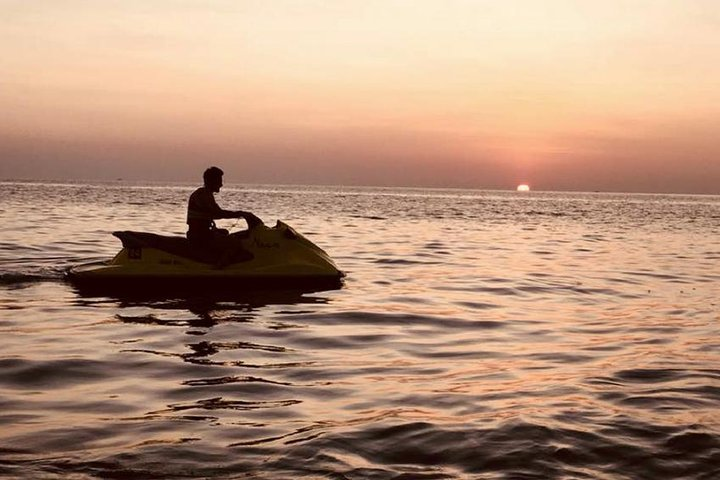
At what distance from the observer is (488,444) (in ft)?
19.4

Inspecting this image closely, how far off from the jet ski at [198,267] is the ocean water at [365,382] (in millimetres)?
410

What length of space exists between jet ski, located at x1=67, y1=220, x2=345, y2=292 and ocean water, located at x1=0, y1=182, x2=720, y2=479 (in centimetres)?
41

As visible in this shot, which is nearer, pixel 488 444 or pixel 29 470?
pixel 29 470

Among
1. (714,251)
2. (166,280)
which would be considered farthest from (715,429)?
(714,251)

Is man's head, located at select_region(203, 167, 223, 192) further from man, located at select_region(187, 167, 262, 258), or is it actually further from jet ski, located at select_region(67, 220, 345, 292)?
jet ski, located at select_region(67, 220, 345, 292)

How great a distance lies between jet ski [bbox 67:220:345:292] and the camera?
1432cm

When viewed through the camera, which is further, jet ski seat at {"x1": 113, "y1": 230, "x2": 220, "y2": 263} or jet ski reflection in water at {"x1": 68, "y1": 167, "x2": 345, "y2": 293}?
jet ski seat at {"x1": 113, "y1": 230, "x2": 220, "y2": 263}

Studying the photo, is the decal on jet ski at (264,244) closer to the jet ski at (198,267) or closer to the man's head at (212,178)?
the jet ski at (198,267)

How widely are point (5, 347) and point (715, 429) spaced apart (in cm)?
761

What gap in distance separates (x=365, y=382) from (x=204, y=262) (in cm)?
727

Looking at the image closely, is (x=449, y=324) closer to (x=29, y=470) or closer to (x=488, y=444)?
(x=488, y=444)

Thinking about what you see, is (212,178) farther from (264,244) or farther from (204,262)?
(264,244)

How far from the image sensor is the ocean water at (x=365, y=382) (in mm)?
5547

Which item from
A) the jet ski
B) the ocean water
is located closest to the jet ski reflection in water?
the jet ski
